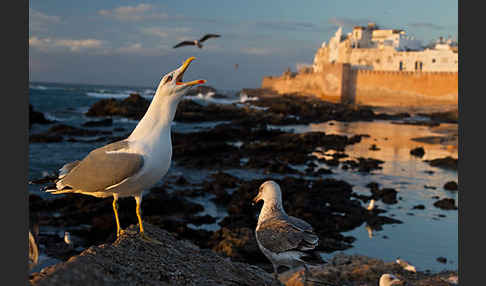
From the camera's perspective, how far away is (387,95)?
50.4 m

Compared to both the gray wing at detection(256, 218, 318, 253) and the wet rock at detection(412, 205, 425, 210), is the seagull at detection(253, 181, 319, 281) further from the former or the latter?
the wet rock at detection(412, 205, 425, 210)

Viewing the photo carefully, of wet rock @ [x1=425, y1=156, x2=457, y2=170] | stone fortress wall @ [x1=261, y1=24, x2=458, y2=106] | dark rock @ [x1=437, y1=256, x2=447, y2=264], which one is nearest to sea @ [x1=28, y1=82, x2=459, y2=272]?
dark rock @ [x1=437, y1=256, x2=447, y2=264]

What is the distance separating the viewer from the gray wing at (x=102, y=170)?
109 inches

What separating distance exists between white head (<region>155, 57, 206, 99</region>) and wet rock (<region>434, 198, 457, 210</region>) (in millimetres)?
9406

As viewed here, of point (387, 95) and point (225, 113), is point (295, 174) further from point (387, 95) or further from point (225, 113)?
point (387, 95)

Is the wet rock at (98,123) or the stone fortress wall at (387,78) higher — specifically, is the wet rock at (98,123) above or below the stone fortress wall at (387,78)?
below

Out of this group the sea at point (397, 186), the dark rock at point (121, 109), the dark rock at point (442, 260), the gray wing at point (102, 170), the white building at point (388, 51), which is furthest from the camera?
the white building at point (388, 51)

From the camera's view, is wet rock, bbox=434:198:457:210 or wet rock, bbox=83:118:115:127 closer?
wet rock, bbox=434:198:457:210

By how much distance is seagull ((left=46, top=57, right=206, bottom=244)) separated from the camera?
9.17 ft

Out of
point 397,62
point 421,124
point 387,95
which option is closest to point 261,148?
point 421,124

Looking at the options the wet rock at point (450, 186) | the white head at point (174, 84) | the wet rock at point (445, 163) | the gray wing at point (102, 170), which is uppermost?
the white head at point (174, 84)

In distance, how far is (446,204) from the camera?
1047 cm

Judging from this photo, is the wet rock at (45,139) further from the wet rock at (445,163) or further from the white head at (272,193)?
the white head at (272,193)

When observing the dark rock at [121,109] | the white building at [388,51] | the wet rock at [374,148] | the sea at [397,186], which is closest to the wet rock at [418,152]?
the sea at [397,186]
